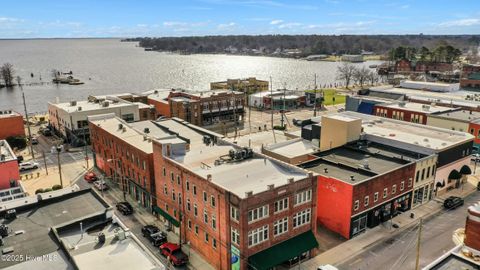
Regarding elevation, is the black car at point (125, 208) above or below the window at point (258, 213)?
below

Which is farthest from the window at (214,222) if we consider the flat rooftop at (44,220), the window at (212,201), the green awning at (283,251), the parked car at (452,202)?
the parked car at (452,202)

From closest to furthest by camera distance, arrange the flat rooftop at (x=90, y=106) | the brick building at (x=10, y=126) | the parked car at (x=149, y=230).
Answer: the parked car at (x=149, y=230)
the brick building at (x=10, y=126)
the flat rooftop at (x=90, y=106)

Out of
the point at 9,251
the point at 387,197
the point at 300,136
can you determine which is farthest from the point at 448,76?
the point at 9,251

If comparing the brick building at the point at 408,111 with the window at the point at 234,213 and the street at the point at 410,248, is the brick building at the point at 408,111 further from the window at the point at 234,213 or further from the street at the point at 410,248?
the window at the point at 234,213

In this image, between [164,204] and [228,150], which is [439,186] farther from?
[164,204]

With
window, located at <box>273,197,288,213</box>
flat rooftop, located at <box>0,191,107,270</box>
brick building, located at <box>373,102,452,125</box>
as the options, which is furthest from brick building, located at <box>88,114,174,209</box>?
brick building, located at <box>373,102,452,125</box>

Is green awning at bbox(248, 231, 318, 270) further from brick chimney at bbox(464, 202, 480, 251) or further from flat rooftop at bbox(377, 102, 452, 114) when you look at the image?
flat rooftop at bbox(377, 102, 452, 114)
